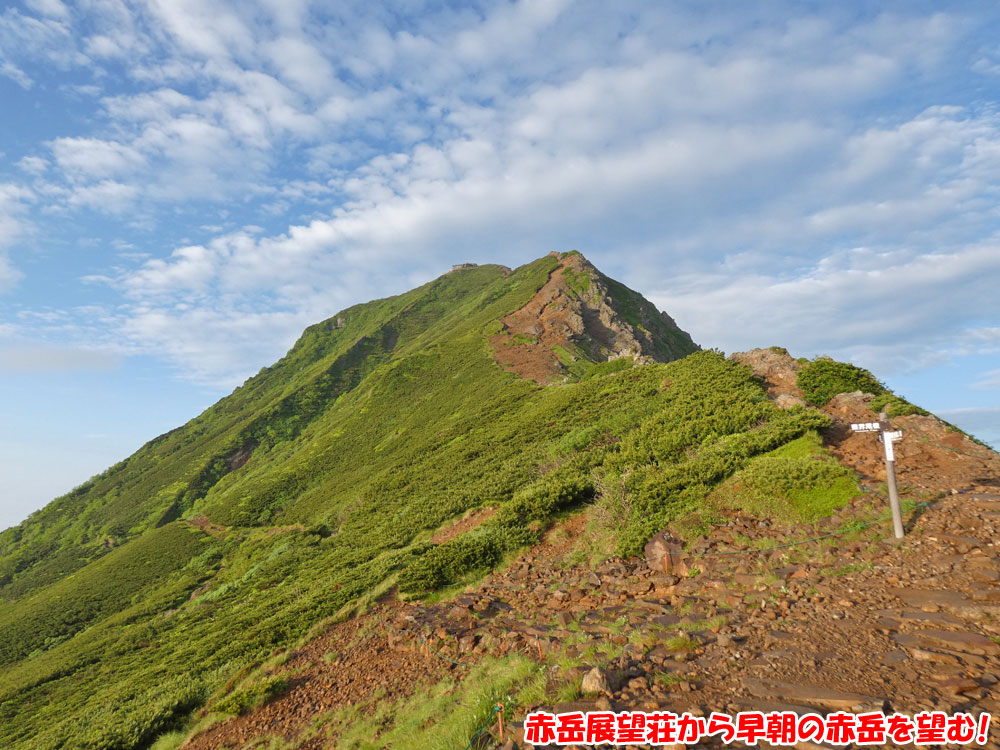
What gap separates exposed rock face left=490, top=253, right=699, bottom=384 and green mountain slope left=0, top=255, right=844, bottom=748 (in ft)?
3.88

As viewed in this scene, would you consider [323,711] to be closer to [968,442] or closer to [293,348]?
[968,442]

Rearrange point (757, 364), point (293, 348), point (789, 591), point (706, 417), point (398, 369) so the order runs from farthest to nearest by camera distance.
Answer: point (293, 348), point (398, 369), point (757, 364), point (706, 417), point (789, 591)

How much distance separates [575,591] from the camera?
11.6m

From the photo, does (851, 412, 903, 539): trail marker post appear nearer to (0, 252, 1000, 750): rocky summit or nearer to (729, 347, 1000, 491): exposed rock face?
(0, 252, 1000, 750): rocky summit

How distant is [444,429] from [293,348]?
91416mm

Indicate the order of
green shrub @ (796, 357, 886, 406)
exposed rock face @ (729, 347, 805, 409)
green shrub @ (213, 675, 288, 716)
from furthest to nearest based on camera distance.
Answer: exposed rock face @ (729, 347, 805, 409)
green shrub @ (796, 357, 886, 406)
green shrub @ (213, 675, 288, 716)

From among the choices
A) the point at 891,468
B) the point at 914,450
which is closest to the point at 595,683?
the point at 891,468

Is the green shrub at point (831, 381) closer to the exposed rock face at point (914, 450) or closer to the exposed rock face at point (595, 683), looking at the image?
the exposed rock face at point (914, 450)

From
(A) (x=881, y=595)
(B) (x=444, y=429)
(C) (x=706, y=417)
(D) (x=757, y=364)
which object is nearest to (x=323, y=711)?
(A) (x=881, y=595)

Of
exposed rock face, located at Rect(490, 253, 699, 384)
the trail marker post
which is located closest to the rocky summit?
the trail marker post

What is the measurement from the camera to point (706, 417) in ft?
65.5

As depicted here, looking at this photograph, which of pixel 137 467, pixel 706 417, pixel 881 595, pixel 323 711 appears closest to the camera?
pixel 881 595
